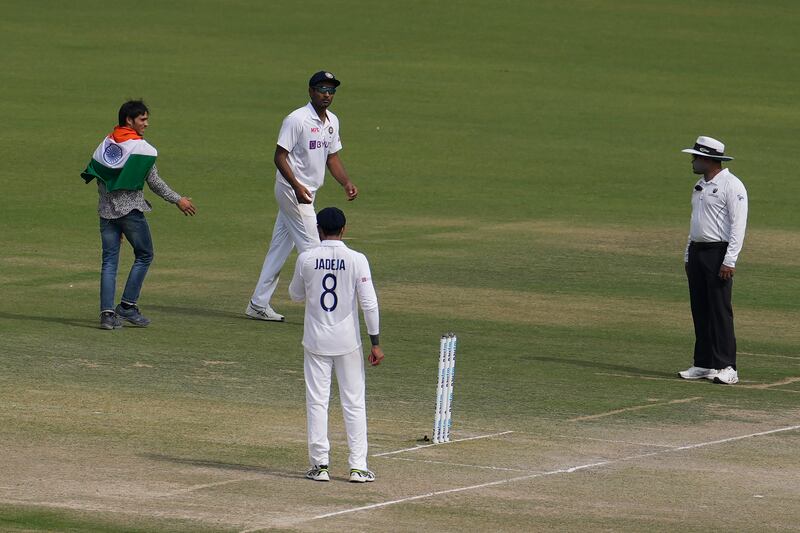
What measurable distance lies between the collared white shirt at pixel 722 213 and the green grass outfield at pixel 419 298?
3.91 feet

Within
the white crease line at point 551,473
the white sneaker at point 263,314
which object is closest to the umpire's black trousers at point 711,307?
the white crease line at point 551,473

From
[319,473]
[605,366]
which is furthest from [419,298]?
[319,473]

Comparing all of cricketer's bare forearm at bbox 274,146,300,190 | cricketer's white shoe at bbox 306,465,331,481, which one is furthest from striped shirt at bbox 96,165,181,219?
cricketer's white shoe at bbox 306,465,331,481

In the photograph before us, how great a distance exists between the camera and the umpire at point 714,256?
593 inches

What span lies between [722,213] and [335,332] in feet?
17.6

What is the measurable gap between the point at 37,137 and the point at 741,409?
2142 cm

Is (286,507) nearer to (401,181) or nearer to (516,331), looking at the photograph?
(516,331)

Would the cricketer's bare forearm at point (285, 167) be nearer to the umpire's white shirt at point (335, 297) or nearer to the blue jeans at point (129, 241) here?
the blue jeans at point (129, 241)

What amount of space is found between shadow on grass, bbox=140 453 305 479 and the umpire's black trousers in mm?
5061

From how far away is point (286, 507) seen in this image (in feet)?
33.8

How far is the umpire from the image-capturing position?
15.1 metres

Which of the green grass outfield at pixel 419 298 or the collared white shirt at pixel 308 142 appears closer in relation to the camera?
the green grass outfield at pixel 419 298

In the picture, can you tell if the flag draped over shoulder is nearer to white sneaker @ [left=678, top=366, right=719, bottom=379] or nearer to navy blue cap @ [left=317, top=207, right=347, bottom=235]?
white sneaker @ [left=678, top=366, right=719, bottom=379]

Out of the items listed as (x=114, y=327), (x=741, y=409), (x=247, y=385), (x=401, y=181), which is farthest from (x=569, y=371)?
(x=401, y=181)
